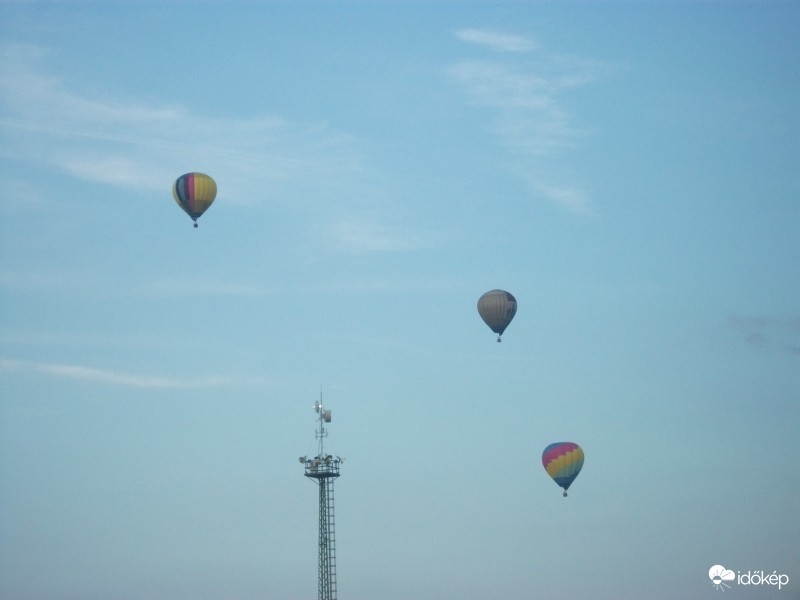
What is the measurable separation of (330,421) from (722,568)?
36.0 meters

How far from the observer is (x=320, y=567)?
18600 centimetres

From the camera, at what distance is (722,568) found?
183 metres

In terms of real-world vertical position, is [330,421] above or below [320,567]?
above

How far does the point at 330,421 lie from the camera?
18700 cm

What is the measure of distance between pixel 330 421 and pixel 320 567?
41.6 feet

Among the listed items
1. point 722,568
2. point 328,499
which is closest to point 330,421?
point 328,499

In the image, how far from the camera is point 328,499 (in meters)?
186

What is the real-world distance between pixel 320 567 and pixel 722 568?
34582 millimetres

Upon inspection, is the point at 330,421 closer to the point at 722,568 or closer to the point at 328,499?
the point at 328,499

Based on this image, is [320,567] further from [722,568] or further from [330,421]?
[722,568]

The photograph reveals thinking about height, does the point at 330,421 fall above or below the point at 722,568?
above

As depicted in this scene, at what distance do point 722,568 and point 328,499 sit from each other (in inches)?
1354

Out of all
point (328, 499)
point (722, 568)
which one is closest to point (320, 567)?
point (328, 499)

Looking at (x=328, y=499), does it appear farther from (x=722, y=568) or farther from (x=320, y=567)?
(x=722, y=568)
